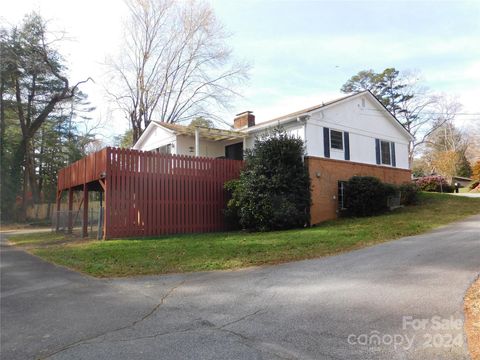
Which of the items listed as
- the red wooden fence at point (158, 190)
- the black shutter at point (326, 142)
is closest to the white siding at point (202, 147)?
the red wooden fence at point (158, 190)

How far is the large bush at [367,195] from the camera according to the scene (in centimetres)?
1777

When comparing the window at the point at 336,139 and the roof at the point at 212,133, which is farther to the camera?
the roof at the point at 212,133

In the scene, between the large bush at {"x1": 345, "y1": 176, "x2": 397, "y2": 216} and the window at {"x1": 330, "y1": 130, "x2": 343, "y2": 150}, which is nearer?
the large bush at {"x1": 345, "y1": 176, "x2": 397, "y2": 216}

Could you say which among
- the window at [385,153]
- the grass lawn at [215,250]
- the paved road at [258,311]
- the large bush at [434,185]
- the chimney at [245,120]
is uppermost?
the chimney at [245,120]

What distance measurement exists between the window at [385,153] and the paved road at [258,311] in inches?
541

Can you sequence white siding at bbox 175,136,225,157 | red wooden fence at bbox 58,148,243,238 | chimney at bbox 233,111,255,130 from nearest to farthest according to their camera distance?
red wooden fence at bbox 58,148,243,238 → white siding at bbox 175,136,225,157 → chimney at bbox 233,111,255,130

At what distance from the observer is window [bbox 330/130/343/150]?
62.6ft

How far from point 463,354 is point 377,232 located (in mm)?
8691

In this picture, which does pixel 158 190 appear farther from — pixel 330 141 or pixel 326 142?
pixel 330 141

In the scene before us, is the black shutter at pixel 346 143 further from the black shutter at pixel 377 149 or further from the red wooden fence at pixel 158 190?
the red wooden fence at pixel 158 190

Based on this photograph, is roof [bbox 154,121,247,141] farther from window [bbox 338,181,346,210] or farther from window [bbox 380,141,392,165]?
window [bbox 380,141,392,165]

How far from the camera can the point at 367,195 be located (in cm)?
1770

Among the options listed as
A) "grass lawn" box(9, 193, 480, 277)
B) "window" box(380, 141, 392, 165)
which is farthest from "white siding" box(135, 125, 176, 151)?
"window" box(380, 141, 392, 165)

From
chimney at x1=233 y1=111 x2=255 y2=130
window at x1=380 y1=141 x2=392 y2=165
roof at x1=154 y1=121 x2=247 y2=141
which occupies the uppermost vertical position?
chimney at x1=233 y1=111 x2=255 y2=130
